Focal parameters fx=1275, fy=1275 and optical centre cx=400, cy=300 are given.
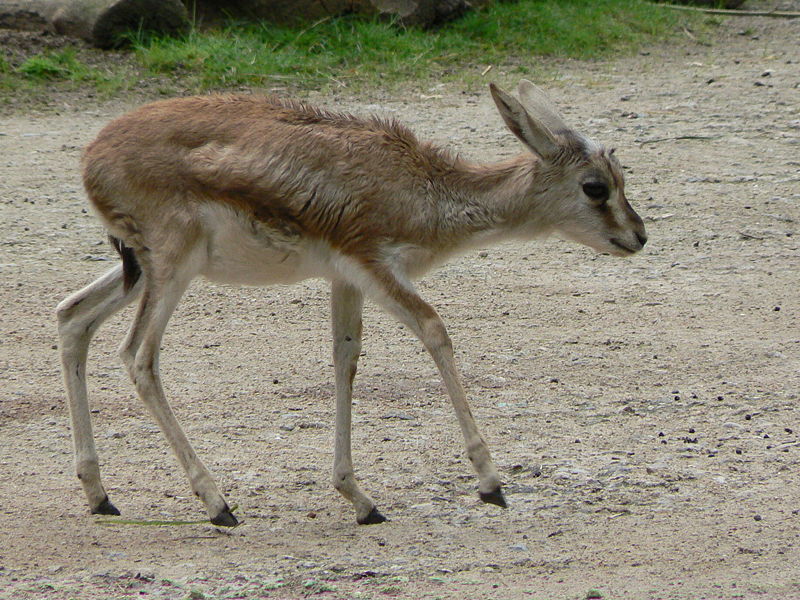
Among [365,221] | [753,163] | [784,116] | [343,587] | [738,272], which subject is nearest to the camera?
[343,587]

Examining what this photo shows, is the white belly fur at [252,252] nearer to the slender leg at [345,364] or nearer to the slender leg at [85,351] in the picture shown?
the slender leg at [345,364]

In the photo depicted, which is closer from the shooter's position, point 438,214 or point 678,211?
point 438,214

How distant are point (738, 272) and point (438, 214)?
11.7ft

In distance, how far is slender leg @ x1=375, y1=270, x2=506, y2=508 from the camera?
5.05 m

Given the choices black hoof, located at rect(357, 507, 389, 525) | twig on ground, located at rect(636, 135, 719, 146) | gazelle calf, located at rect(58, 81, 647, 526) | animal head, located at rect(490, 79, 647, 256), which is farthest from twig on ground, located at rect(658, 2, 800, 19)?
black hoof, located at rect(357, 507, 389, 525)

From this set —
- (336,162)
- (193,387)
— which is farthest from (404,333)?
(336,162)

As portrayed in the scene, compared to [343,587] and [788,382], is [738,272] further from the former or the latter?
[343,587]

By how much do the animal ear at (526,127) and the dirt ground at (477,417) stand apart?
1.42m

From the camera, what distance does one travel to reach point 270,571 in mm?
4688

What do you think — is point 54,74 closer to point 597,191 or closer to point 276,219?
point 276,219

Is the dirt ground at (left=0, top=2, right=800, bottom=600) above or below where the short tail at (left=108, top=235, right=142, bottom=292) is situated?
below

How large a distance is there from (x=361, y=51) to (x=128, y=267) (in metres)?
7.63

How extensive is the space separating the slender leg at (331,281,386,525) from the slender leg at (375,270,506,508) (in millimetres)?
431

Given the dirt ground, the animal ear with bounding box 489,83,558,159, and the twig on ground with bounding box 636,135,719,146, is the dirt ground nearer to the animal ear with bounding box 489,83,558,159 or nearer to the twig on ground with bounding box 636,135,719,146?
the twig on ground with bounding box 636,135,719,146
